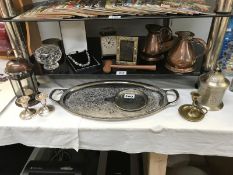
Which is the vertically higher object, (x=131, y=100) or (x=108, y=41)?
(x=108, y=41)

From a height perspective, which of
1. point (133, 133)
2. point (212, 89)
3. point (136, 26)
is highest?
point (136, 26)

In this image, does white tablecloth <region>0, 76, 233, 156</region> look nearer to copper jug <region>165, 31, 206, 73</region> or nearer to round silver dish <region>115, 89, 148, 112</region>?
round silver dish <region>115, 89, 148, 112</region>

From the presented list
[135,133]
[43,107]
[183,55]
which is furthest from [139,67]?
[43,107]

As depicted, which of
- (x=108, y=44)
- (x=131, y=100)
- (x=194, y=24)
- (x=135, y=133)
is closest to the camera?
(x=135, y=133)

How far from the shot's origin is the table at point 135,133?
31.1 inches

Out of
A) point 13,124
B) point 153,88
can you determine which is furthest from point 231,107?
Answer: point 13,124

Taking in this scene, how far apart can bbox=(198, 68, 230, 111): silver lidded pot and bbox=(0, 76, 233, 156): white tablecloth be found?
0.04 m

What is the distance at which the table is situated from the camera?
79 centimetres

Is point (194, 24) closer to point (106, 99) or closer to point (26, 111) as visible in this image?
point (106, 99)

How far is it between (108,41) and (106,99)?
0.29 meters

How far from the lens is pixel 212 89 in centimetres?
82

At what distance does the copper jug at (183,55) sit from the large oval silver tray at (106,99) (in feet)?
0.35

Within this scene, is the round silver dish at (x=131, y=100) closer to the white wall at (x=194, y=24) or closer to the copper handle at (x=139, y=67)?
the copper handle at (x=139, y=67)

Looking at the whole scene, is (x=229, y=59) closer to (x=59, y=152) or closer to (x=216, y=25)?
(x=216, y=25)
